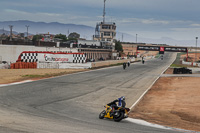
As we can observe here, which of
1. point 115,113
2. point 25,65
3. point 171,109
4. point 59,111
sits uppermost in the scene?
point 25,65

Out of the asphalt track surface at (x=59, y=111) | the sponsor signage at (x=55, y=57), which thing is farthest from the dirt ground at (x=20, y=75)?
the sponsor signage at (x=55, y=57)

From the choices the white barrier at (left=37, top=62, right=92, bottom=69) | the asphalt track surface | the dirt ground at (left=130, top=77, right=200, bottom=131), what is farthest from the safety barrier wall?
the dirt ground at (left=130, top=77, right=200, bottom=131)

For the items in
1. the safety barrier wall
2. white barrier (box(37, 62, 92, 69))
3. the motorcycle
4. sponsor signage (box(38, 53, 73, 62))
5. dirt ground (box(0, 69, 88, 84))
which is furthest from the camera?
sponsor signage (box(38, 53, 73, 62))

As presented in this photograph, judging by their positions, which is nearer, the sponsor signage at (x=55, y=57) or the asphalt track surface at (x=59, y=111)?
the asphalt track surface at (x=59, y=111)

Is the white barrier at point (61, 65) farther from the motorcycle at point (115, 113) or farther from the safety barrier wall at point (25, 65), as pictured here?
the motorcycle at point (115, 113)

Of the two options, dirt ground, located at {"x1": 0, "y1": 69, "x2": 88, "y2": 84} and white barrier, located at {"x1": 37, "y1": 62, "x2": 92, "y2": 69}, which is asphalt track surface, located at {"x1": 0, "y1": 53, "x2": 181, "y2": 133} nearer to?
dirt ground, located at {"x1": 0, "y1": 69, "x2": 88, "y2": 84}

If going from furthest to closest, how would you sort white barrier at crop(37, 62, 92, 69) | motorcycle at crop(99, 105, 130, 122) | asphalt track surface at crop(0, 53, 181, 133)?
1. white barrier at crop(37, 62, 92, 69)
2. motorcycle at crop(99, 105, 130, 122)
3. asphalt track surface at crop(0, 53, 181, 133)

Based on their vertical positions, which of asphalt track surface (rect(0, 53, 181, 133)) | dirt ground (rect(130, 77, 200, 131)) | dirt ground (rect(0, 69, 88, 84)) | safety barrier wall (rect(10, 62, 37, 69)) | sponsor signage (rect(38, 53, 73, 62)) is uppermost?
sponsor signage (rect(38, 53, 73, 62))

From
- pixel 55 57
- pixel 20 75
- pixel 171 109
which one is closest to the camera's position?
pixel 171 109

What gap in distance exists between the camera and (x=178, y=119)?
41.2ft

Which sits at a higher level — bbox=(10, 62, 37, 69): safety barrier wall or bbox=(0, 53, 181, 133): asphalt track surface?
bbox=(10, 62, 37, 69): safety barrier wall

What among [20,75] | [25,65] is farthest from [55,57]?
[20,75]

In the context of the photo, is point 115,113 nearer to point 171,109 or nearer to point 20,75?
point 171,109

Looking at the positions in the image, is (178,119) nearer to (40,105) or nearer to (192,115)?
(192,115)
